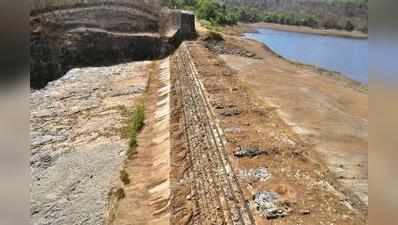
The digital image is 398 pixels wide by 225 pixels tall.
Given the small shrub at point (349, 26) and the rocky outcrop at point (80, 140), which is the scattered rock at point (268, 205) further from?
the small shrub at point (349, 26)

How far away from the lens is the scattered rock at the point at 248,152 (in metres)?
3.56

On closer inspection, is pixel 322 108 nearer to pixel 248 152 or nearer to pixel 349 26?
pixel 248 152

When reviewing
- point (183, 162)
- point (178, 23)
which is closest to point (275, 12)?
point (178, 23)

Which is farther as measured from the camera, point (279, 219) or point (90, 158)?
point (90, 158)

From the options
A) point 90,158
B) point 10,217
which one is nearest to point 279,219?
point 10,217

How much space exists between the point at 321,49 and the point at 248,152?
5791 millimetres

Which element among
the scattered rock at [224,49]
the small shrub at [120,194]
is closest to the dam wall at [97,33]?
the scattered rock at [224,49]

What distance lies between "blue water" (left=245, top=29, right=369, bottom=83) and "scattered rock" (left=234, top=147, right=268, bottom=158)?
2664 millimetres

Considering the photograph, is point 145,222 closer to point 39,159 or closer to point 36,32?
point 39,159

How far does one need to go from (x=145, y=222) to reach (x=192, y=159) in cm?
63

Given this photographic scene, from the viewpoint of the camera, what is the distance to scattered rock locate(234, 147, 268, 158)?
140 inches

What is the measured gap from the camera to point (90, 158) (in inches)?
200

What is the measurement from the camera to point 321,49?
895 cm

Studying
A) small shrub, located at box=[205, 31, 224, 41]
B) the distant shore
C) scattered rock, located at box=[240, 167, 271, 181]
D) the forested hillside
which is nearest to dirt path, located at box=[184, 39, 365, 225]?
scattered rock, located at box=[240, 167, 271, 181]
